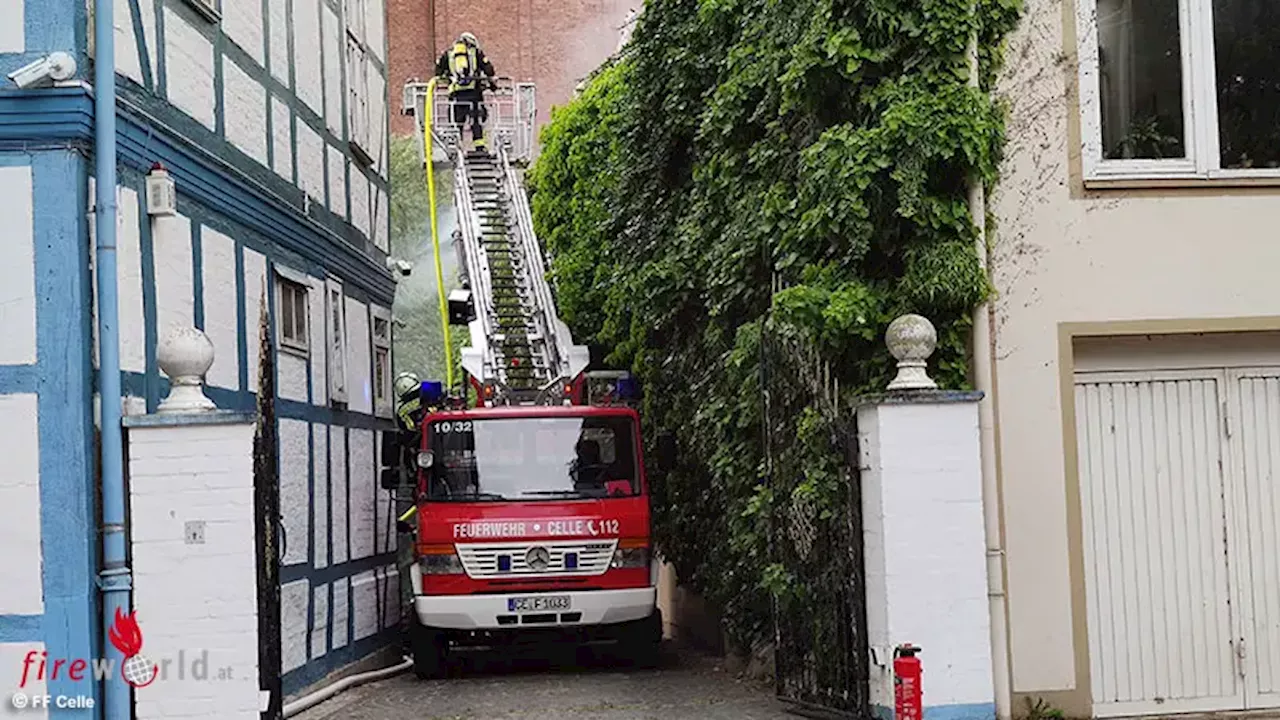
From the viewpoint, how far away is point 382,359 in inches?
753

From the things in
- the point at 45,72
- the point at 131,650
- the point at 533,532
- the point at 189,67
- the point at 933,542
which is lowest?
the point at 131,650

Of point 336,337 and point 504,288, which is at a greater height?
point 504,288

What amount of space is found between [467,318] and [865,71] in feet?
37.7

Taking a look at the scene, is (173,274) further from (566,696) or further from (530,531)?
(530,531)

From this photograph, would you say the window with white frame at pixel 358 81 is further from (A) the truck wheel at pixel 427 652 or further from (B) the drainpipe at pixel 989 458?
(B) the drainpipe at pixel 989 458

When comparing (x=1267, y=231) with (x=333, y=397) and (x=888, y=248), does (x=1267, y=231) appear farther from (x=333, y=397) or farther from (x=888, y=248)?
(x=333, y=397)

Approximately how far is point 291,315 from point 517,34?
26310 millimetres

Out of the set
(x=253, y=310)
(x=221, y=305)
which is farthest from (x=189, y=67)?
(x=253, y=310)

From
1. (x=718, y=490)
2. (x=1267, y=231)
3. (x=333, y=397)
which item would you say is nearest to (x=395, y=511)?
(x=333, y=397)

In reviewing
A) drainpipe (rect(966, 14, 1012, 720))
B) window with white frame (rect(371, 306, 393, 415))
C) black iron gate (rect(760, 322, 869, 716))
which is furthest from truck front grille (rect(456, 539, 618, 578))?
drainpipe (rect(966, 14, 1012, 720))

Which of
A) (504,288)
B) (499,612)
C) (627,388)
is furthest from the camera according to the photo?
(504,288)

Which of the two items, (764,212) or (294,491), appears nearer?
(764,212)

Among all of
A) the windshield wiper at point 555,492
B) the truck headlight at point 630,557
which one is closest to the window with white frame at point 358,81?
the windshield wiper at point 555,492

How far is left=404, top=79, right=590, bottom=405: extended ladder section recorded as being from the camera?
64.0ft
